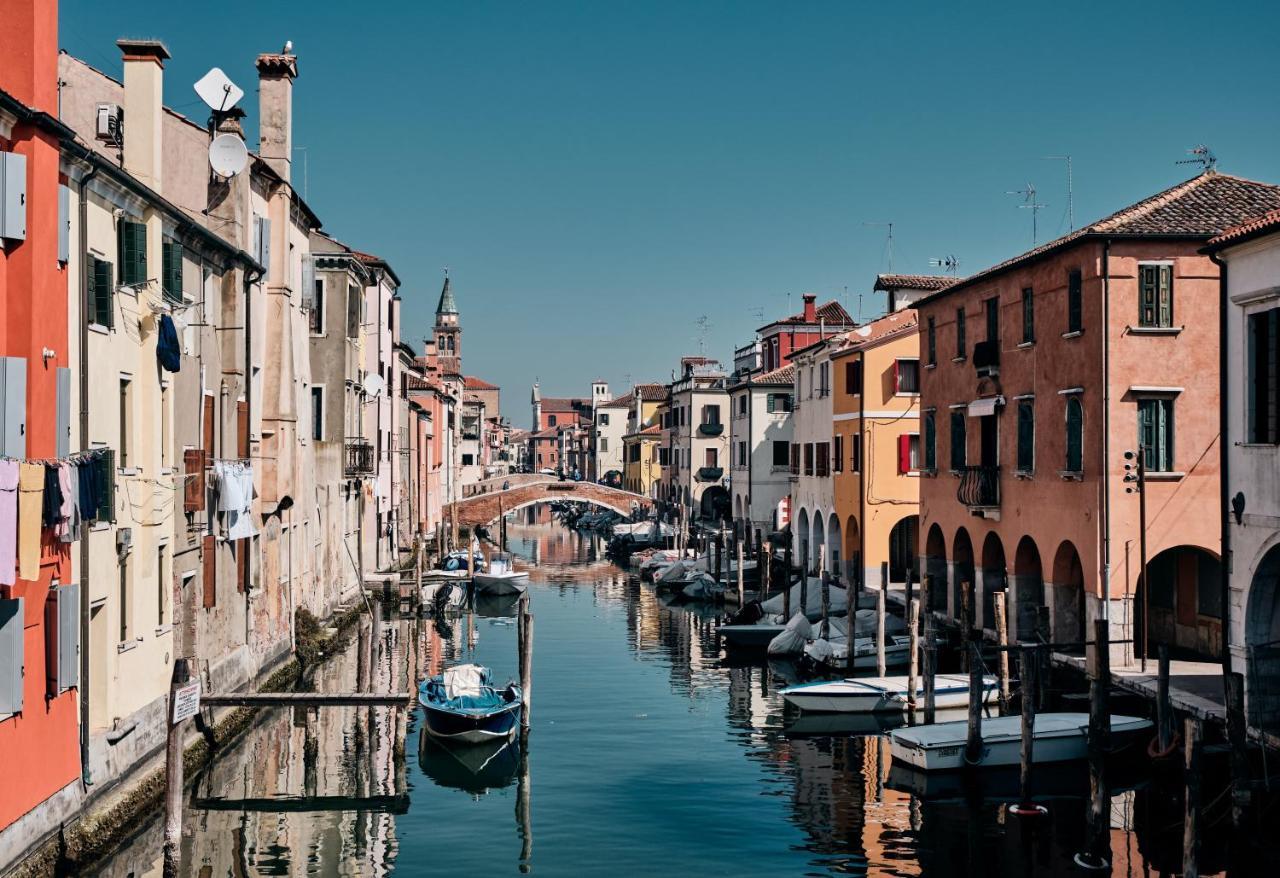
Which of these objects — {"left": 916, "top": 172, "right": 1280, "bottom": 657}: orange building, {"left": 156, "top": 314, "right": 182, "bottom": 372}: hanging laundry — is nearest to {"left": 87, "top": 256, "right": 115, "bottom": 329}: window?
{"left": 156, "top": 314, "right": 182, "bottom": 372}: hanging laundry

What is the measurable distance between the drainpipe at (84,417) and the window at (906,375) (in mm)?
27882

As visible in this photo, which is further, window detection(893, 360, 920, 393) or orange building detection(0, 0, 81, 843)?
window detection(893, 360, 920, 393)

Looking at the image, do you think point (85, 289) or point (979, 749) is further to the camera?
point (979, 749)

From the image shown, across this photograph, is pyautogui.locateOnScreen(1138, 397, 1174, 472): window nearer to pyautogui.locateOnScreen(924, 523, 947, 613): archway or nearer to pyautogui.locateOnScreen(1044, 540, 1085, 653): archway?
pyautogui.locateOnScreen(1044, 540, 1085, 653): archway

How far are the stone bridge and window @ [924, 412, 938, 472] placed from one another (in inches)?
1705

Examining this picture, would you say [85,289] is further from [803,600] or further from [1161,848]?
[803,600]

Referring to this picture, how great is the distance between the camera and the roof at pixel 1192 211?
2497cm

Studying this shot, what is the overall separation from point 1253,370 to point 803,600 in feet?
80.1

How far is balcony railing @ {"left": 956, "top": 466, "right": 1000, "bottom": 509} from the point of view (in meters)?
30.0

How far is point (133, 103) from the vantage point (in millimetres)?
21922

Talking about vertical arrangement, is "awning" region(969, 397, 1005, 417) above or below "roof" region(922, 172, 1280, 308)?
below

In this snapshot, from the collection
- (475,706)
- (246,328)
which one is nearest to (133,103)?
(246,328)

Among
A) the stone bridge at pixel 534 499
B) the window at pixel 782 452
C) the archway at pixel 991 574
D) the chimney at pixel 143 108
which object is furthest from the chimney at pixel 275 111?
the stone bridge at pixel 534 499

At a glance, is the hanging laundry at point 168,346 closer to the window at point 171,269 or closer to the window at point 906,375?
the window at point 171,269
